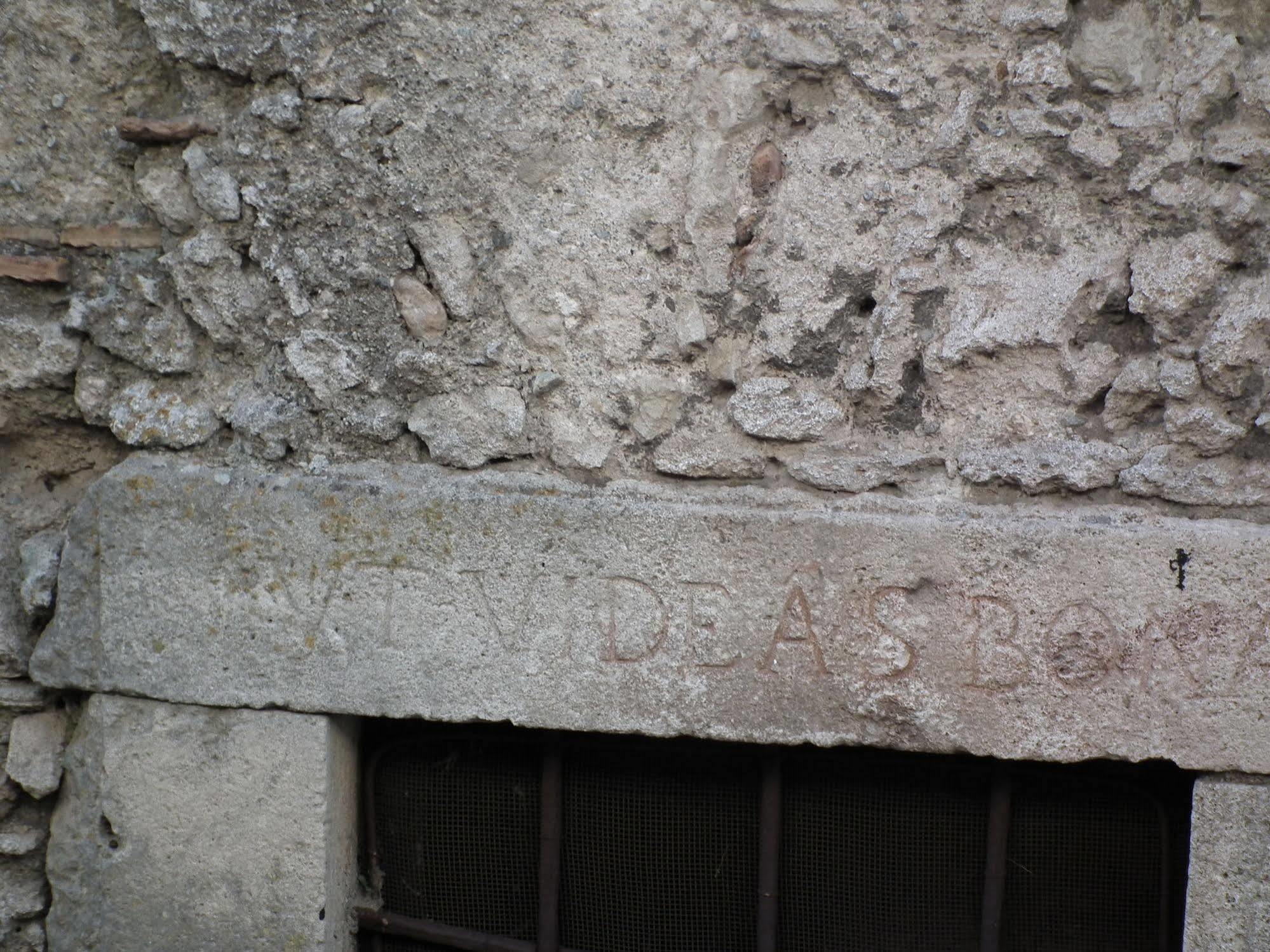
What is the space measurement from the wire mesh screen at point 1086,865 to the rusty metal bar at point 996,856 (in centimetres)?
3

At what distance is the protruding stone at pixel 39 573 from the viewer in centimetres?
188

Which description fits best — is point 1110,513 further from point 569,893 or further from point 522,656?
point 569,893

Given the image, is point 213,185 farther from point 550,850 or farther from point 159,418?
point 550,850

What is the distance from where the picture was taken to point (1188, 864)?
1.66 metres

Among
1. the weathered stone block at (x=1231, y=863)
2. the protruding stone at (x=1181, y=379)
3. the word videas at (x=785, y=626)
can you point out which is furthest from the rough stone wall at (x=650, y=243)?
the weathered stone block at (x=1231, y=863)

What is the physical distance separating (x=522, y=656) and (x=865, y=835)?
2.23 feet

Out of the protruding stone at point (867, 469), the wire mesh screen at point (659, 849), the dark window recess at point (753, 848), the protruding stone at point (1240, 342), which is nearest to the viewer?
the protruding stone at point (1240, 342)

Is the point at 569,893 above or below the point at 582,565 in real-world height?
below

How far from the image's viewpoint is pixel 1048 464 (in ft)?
5.38

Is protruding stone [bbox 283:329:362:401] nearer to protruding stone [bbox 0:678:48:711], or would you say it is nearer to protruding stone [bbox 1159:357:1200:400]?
protruding stone [bbox 0:678:48:711]

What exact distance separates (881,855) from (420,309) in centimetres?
122

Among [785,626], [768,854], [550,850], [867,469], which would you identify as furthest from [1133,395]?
[550,850]

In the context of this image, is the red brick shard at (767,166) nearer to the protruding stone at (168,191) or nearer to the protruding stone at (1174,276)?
the protruding stone at (1174,276)

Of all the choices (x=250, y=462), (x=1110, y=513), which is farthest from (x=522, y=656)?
(x=1110, y=513)
